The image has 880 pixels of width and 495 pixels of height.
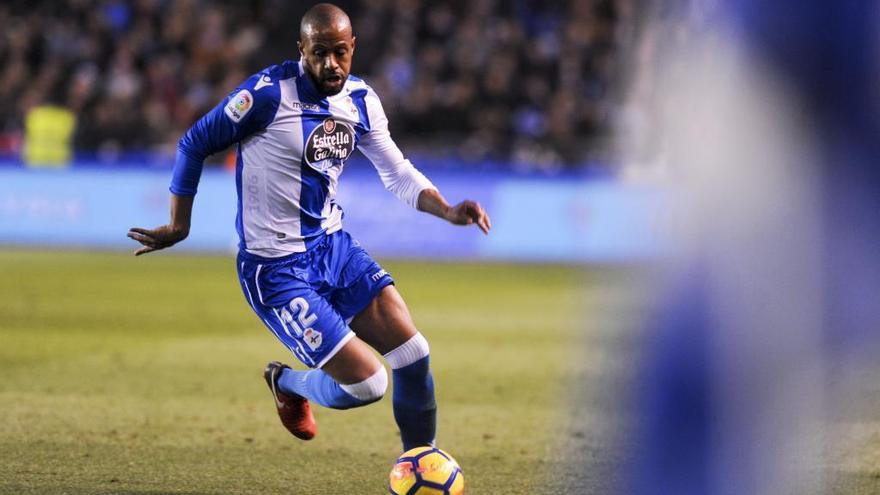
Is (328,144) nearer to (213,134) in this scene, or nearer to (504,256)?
(213,134)

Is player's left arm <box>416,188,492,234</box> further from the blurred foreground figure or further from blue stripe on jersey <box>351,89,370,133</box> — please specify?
the blurred foreground figure

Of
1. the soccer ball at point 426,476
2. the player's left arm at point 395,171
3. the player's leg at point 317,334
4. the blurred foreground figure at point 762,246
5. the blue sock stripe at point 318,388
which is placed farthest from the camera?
the player's left arm at point 395,171

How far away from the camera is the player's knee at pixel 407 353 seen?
5473 mm

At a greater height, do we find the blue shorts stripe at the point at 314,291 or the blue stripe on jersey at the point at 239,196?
the blue stripe on jersey at the point at 239,196

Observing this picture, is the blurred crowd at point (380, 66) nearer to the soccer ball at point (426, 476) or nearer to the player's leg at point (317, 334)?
the player's leg at point (317, 334)

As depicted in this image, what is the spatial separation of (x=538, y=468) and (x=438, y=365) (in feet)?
11.8

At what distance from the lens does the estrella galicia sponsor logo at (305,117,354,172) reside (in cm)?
539

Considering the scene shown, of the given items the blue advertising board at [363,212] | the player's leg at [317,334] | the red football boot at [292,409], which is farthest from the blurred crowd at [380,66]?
the player's leg at [317,334]

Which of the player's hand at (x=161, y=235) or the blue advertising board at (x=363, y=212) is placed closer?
the player's hand at (x=161, y=235)

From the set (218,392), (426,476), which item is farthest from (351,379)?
(218,392)

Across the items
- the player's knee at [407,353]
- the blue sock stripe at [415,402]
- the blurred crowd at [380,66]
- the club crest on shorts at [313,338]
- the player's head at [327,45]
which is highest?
the blurred crowd at [380,66]

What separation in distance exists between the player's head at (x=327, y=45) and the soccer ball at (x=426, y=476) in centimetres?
160

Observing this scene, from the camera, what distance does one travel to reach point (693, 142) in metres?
2.34

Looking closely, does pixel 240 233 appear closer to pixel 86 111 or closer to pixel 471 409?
pixel 471 409
